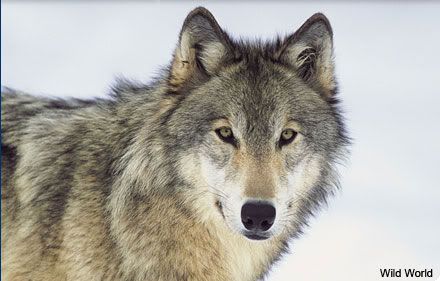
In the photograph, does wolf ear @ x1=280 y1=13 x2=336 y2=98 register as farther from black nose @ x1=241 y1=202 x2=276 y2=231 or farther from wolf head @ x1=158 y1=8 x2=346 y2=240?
black nose @ x1=241 y1=202 x2=276 y2=231

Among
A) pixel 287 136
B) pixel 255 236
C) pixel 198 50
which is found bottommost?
pixel 255 236

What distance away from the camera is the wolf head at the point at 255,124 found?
144 inches

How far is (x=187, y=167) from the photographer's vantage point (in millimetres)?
3850

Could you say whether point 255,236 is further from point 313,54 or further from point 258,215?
point 313,54

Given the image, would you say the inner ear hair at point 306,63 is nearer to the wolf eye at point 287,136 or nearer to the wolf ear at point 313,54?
the wolf ear at point 313,54

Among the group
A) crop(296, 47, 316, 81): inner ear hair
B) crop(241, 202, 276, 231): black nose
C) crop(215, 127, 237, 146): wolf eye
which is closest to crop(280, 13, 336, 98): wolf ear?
crop(296, 47, 316, 81): inner ear hair

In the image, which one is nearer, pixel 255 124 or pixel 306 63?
pixel 255 124

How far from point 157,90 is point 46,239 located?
1001 mm

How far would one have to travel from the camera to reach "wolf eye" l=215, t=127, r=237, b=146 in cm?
376

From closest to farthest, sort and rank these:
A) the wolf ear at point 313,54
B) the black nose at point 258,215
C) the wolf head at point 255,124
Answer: the black nose at point 258,215 → the wolf head at point 255,124 → the wolf ear at point 313,54

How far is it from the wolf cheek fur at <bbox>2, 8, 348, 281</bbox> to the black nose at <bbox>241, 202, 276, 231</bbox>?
89 millimetres

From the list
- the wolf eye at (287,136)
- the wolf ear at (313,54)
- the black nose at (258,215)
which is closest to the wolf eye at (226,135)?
the wolf eye at (287,136)

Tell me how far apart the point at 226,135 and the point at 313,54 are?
747mm

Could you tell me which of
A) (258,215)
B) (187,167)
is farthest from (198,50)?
(258,215)
